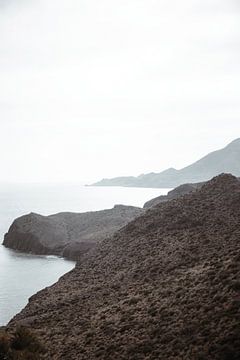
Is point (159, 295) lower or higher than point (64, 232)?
higher

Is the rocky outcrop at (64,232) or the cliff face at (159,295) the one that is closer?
the cliff face at (159,295)

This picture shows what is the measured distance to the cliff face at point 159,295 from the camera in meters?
25.4

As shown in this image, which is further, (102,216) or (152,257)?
(102,216)

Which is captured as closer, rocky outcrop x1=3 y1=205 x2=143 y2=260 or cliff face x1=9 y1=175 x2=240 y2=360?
cliff face x1=9 y1=175 x2=240 y2=360

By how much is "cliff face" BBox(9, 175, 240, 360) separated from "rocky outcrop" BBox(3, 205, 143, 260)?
33.7 metres

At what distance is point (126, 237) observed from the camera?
212 ft

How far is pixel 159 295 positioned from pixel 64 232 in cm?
8246

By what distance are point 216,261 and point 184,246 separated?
434 inches

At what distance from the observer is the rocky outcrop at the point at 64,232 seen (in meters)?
98.4

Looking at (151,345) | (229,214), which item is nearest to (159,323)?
(151,345)

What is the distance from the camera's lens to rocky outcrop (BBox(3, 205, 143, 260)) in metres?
98.4

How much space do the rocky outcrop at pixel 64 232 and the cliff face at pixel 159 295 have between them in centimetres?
3373

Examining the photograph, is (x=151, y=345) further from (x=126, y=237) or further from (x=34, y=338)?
(x=126, y=237)

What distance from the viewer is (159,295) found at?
3481 cm
